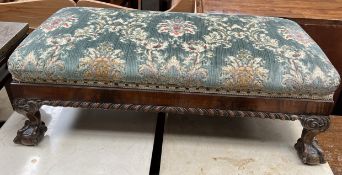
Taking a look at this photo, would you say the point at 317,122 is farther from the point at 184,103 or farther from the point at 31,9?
the point at 31,9

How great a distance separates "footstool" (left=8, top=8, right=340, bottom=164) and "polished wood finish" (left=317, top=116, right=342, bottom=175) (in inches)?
5.0

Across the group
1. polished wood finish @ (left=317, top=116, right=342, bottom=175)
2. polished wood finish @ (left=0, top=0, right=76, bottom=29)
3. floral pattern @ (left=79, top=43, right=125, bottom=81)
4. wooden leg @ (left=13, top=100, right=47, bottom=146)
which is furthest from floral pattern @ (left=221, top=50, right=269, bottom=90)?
polished wood finish @ (left=0, top=0, right=76, bottom=29)

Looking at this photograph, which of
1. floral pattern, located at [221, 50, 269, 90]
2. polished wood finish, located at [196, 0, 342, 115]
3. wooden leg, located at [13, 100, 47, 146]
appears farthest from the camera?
polished wood finish, located at [196, 0, 342, 115]

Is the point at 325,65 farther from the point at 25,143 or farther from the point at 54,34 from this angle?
the point at 25,143

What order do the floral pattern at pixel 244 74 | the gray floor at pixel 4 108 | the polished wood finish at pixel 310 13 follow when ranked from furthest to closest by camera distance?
the polished wood finish at pixel 310 13 < the gray floor at pixel 4 108 < the floral pattern at pixel 244 74

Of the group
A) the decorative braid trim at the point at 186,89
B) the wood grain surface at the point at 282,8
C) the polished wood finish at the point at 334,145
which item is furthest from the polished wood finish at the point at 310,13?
the decorative braid trim at the point at 186,89

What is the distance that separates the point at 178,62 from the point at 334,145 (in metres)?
0.66

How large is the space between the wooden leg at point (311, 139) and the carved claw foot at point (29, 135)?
0.79m

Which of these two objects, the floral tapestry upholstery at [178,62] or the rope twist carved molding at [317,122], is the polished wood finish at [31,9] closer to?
the floral tapestry upholstery at [178,62]

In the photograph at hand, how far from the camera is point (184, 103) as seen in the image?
0.91m

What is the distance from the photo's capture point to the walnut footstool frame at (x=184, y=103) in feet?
2.90

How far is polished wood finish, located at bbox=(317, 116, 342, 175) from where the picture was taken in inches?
40.2

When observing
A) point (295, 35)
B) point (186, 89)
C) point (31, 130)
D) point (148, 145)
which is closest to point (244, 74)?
point (186, 89)

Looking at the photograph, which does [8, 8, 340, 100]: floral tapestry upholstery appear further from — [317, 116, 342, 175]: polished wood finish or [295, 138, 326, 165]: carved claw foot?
[317, 116, 342, 175]: polished wood finish
